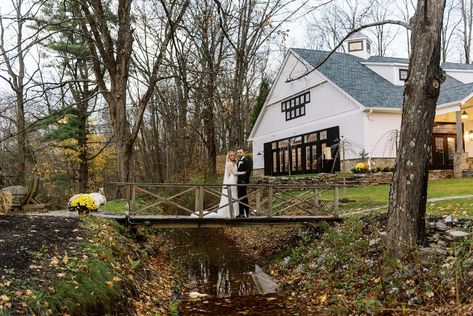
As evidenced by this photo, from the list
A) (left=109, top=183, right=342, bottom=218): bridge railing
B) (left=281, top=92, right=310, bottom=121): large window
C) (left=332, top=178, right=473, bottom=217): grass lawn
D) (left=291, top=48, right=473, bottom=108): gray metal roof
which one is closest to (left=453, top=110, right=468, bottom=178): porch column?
(left=291, top=48, right=473, bottom=108): gray metal roof

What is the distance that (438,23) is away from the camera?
23.4 ft

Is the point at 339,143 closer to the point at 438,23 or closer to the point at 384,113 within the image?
the point at 384,113

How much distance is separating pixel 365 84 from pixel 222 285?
17.9 m

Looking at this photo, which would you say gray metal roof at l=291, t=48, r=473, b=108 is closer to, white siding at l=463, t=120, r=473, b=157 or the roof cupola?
the roof cupola

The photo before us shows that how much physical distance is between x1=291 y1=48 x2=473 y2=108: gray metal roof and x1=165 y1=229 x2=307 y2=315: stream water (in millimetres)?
10305

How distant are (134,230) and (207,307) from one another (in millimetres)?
3680

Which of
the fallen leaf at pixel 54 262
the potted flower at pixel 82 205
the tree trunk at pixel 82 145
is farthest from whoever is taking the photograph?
the tree trunk at pixel 82 145

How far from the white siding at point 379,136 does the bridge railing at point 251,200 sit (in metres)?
4.54

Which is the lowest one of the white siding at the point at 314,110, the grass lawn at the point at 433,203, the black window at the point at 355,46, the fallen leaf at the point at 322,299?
the fallen leaf at the point at 322,299

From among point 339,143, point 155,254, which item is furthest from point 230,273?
point 339,143

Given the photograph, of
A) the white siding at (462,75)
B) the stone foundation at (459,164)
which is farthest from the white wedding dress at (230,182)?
the white siding at (462,75)

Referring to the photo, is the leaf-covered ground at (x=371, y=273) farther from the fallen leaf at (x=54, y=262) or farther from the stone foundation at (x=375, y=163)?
the stone foundation at (x=375, y=163)

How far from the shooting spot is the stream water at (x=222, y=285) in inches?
299

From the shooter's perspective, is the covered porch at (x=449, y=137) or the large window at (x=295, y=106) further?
the large window at (x=295, y=106)
